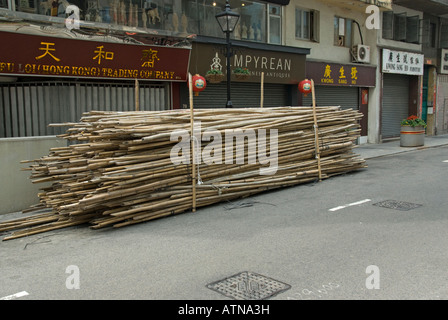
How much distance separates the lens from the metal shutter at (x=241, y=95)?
13.7 m

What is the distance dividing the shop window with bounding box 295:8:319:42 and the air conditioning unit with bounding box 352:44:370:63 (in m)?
2.41

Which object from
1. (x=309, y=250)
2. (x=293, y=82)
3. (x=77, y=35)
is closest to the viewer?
(x=309, y=250)

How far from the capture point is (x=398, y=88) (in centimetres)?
2172

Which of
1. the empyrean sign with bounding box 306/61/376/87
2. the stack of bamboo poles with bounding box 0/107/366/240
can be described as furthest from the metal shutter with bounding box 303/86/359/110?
the stack of bamboo poles with bounding box 0/107/366/240

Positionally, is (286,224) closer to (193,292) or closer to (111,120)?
(193,292)

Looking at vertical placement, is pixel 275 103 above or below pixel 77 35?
below

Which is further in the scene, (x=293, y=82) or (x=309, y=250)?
(x=293, y=82)

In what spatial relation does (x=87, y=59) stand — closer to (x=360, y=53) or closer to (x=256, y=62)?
(x=256, y=62)

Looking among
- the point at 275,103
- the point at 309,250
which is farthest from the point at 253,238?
the point at 275,103

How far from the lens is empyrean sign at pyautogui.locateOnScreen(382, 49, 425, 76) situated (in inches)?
792

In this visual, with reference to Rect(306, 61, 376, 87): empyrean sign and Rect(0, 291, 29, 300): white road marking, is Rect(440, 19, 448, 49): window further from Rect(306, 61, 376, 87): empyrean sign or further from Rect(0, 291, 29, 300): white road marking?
Rect(0, 291, 29, 300): white road marking

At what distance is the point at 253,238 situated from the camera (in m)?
6.20
